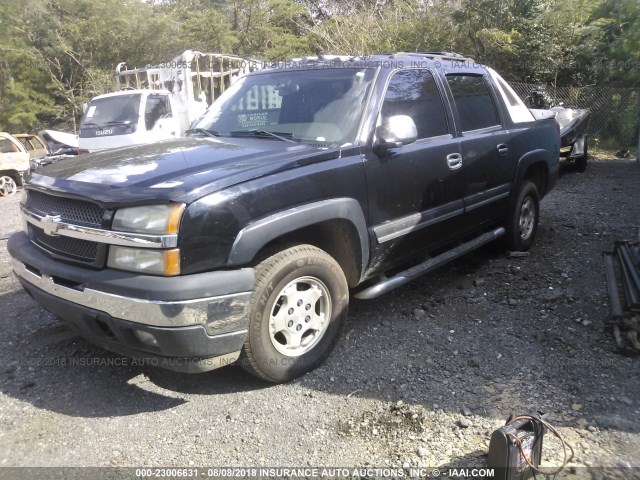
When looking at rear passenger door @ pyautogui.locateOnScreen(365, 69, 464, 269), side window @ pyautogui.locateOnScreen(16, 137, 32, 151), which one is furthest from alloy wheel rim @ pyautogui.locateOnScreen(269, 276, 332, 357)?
side window @ pyautogui.locateOnScreen(16, 137, 32, 151)

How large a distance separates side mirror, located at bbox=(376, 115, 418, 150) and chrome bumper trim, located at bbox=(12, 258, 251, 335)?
1.40 metres

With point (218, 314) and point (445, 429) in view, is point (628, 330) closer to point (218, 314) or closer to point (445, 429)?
point (445, 429)

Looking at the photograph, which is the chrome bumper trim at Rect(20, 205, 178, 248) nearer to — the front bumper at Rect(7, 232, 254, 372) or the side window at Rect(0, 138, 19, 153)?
the front bumper at Rect(7, 232, 254, 372)

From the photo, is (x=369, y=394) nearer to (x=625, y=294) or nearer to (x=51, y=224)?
(x=51, y=224)

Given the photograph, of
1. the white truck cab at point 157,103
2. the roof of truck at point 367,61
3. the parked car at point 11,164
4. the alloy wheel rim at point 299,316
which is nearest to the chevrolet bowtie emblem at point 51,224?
the alloy wheel rim at point 299,316

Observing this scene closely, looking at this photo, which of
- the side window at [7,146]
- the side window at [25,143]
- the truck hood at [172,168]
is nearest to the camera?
the truck hood at [172,168]

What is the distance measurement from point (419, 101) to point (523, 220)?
212cm

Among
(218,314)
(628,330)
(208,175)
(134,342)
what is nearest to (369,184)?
(208,175)

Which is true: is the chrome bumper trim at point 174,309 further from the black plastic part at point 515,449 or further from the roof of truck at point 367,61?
the roof of truck at point 367,61

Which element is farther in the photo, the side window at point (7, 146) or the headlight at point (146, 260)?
the side window at point (7, 146)

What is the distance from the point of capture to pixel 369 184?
3.42m

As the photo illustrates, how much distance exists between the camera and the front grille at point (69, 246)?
9.16ft

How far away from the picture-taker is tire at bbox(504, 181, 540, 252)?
5.15 m

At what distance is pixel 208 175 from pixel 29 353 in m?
1.96
